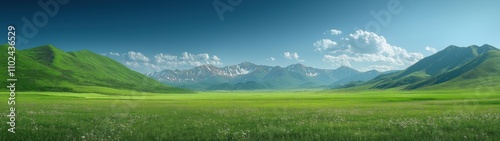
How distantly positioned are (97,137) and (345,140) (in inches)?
347

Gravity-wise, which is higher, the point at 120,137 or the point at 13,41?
the point at 13,41

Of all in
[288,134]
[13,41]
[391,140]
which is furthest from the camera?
[13,41]

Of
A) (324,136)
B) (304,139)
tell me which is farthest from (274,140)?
(324,136)

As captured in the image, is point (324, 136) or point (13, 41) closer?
point (324, 136)

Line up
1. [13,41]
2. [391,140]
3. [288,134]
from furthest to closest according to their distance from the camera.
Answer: [13,41] < [288,134] < [391,140]

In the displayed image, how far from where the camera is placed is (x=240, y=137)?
1227cm

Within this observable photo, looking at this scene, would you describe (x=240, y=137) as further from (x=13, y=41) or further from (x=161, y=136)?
(x=13, y=41)

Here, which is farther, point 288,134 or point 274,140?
point 288,134

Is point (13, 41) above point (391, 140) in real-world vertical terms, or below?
above

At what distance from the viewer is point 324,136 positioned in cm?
1214

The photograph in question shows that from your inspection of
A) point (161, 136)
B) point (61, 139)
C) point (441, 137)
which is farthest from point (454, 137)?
point (61, 139)

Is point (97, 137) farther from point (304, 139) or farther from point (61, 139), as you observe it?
point (304, 139)

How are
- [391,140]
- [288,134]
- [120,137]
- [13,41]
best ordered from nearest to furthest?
1. [391,140]
2. [120,137]
3. [288,134]
4. [13,41]

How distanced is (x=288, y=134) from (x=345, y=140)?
2.56 m
